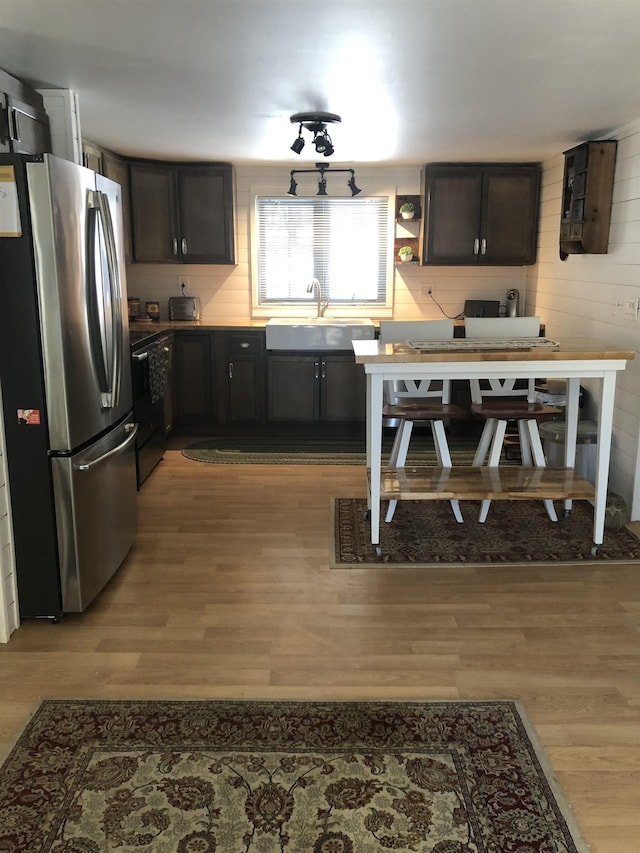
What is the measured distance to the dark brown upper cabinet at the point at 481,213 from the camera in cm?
546

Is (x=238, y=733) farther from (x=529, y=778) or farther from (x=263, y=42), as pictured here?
(x=263, y=42)

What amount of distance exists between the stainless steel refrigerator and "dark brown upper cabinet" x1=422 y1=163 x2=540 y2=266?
3115 mm

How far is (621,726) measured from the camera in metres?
2.22

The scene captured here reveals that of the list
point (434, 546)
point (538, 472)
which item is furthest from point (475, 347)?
point (434, 546)

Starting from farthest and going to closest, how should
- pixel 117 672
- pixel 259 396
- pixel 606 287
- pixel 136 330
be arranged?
pixel 259 396 < pixel 136 330 < pixel 606 287 < pixel 117 672

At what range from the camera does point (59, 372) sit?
2602mm

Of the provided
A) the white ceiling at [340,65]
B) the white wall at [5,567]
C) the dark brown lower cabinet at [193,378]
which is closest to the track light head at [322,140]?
the white ceiling at [340,65]

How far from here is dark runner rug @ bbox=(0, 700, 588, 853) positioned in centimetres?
178

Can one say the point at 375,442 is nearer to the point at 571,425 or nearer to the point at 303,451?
the point at 571,425

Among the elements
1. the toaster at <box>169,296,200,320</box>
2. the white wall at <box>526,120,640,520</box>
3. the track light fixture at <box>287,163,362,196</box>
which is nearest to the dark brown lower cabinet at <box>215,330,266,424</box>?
the toaster at <box>169,296,200,320</box>

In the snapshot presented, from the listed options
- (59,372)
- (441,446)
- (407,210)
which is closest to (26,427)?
(59,372)

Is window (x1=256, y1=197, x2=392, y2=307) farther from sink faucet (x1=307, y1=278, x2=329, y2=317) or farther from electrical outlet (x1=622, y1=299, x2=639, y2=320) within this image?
electrical outlet (x1=622, y1=299, x2=639, y2=320)

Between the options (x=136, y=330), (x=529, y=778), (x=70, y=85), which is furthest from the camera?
(x=136, y=330)

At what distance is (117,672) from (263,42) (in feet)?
7.74
